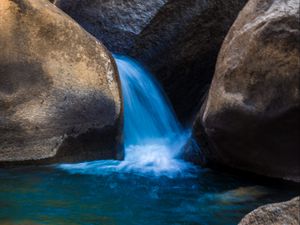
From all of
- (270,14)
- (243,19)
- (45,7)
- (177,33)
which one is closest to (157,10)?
(177,33)

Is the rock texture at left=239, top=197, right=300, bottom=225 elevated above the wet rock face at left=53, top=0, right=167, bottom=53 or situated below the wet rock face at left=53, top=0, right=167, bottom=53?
below

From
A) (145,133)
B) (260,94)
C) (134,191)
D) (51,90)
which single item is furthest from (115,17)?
(260,94)

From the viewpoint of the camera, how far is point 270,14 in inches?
197

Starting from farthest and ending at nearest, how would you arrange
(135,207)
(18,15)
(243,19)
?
Result: (18,15), (243,19), (135,207)

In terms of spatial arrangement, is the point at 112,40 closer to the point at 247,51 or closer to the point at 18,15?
the point at 18,15

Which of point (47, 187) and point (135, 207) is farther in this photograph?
point (47, 187)

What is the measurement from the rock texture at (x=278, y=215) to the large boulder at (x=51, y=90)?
11.8 feet

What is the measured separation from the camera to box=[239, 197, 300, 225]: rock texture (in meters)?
2.92

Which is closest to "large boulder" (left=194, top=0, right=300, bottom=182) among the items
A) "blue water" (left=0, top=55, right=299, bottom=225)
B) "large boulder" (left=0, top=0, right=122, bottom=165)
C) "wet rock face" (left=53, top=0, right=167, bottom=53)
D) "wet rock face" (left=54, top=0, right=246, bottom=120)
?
"blue water" (left=0, top=55, right=299, bottom=225)

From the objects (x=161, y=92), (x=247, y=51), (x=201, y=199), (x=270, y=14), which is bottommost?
(x=201, y=199)

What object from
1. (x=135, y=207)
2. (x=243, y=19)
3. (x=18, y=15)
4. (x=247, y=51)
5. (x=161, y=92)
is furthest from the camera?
(x=161, y=92)

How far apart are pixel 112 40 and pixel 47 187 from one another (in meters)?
3.45

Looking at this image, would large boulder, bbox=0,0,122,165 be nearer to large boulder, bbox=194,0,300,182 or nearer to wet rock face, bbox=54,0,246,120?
large boulder, bbox=194,0,300,182

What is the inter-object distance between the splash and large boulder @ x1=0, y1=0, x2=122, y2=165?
11.1 inches
